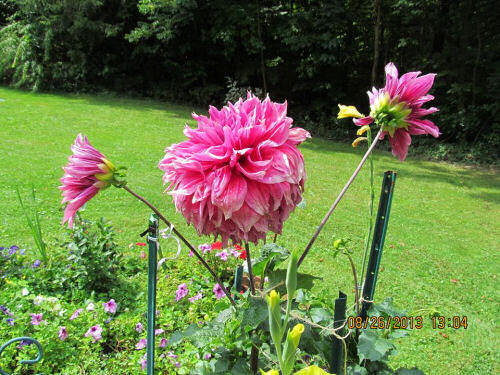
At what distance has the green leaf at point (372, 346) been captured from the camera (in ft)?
3.38

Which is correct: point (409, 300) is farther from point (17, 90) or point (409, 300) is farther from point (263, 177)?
point (17, 90)

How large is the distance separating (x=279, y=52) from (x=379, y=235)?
1097cm

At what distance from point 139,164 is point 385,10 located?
25.4 feet

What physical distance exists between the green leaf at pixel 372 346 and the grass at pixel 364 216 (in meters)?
0.33

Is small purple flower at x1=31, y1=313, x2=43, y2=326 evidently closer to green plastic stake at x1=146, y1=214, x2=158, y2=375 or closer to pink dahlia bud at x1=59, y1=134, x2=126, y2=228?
green plastic stake at x1=146, y1=214, x2=158, y2=375

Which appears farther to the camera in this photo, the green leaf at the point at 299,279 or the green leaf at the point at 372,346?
the green leaf at the point at 372,346

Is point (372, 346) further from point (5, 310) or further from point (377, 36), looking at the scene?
point (377, 36)

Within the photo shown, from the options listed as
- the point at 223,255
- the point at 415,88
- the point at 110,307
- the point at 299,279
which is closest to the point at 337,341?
the point at 299,279

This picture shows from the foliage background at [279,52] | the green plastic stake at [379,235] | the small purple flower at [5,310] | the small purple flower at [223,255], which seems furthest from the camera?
the foliage background at [279,52]

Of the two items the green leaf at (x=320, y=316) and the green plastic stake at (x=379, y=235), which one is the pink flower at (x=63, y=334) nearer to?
the green leaf at (x=320, y=316)

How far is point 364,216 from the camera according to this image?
4.62 m

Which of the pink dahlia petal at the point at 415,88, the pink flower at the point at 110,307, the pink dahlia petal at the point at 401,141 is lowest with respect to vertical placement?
the pink flower at the point at 110,307

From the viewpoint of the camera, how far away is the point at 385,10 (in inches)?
394

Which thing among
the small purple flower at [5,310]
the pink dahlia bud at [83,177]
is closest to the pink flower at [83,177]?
the pink dahlia bud at [83,177]
